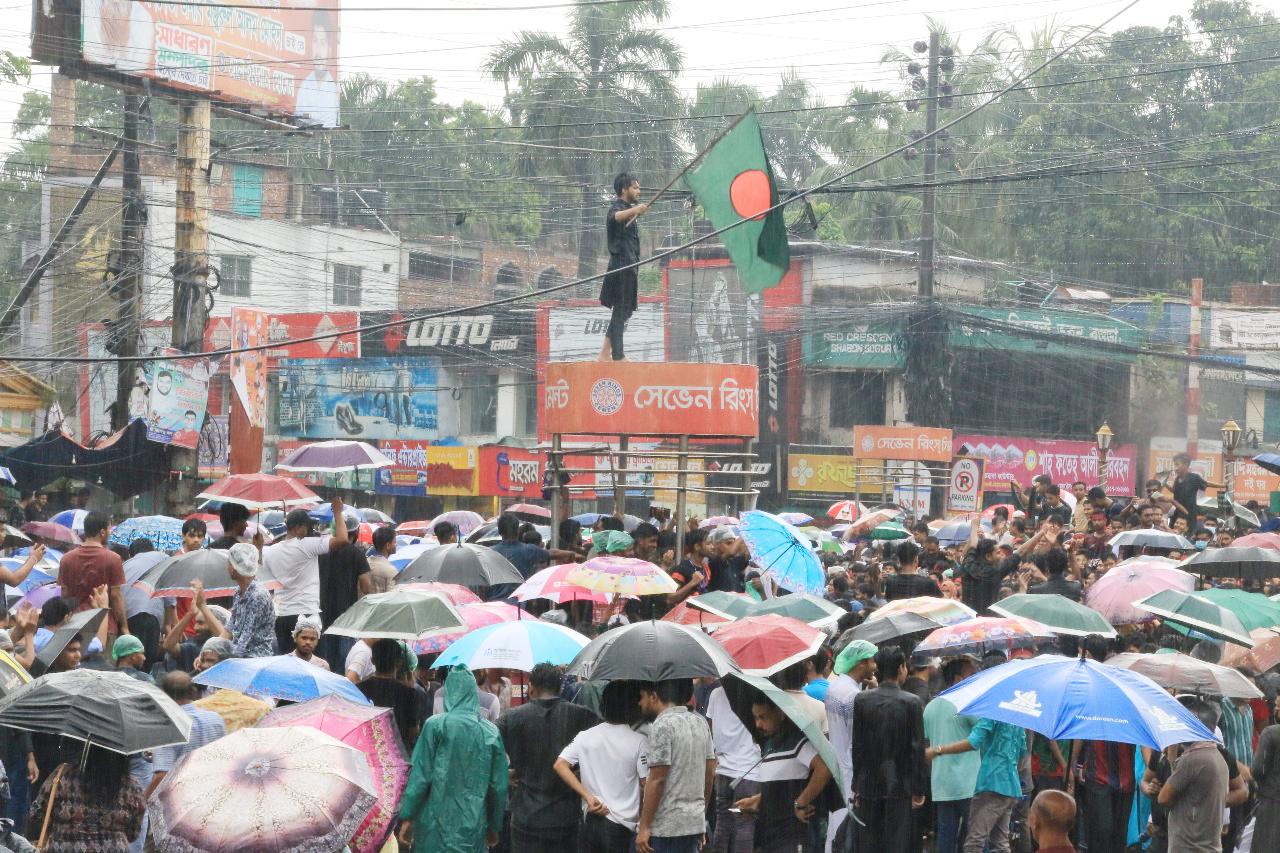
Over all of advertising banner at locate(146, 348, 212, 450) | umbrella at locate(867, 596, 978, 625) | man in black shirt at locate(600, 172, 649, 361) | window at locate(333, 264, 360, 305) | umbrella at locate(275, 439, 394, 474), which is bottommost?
umbrella at locate(867, 596, 978, 625)

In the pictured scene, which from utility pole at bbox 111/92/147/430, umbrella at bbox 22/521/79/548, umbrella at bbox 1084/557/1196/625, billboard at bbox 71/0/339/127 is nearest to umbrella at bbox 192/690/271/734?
umbrella at bbox 1084/557/1196/625

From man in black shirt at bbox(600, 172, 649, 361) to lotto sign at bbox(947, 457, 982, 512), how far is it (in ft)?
33.9

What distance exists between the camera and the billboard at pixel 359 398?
42.7m

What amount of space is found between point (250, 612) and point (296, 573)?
60.8 inches

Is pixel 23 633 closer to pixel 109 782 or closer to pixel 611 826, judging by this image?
pixel 109 782

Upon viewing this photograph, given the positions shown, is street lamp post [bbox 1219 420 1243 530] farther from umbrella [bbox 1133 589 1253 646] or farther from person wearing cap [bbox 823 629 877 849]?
person wearing cap [bbox 823 629 877 849]

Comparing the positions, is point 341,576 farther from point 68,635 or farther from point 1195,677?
point 1195,677

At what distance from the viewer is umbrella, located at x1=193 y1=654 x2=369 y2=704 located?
7652 mm

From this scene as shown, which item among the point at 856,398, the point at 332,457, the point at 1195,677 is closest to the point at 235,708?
the point at 1195,677

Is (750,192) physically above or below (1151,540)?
above

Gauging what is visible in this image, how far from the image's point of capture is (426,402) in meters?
42.6

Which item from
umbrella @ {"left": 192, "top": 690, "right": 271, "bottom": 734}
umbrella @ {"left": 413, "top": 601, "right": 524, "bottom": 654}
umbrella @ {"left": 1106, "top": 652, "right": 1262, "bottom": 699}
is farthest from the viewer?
umbrella @ {"left": 413, "top": 601, "right": 524, "bottom": 654}

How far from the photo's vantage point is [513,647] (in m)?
8.47

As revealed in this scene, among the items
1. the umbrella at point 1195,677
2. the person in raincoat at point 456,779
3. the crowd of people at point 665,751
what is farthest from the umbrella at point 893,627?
the person in raincoat at point 456,779
